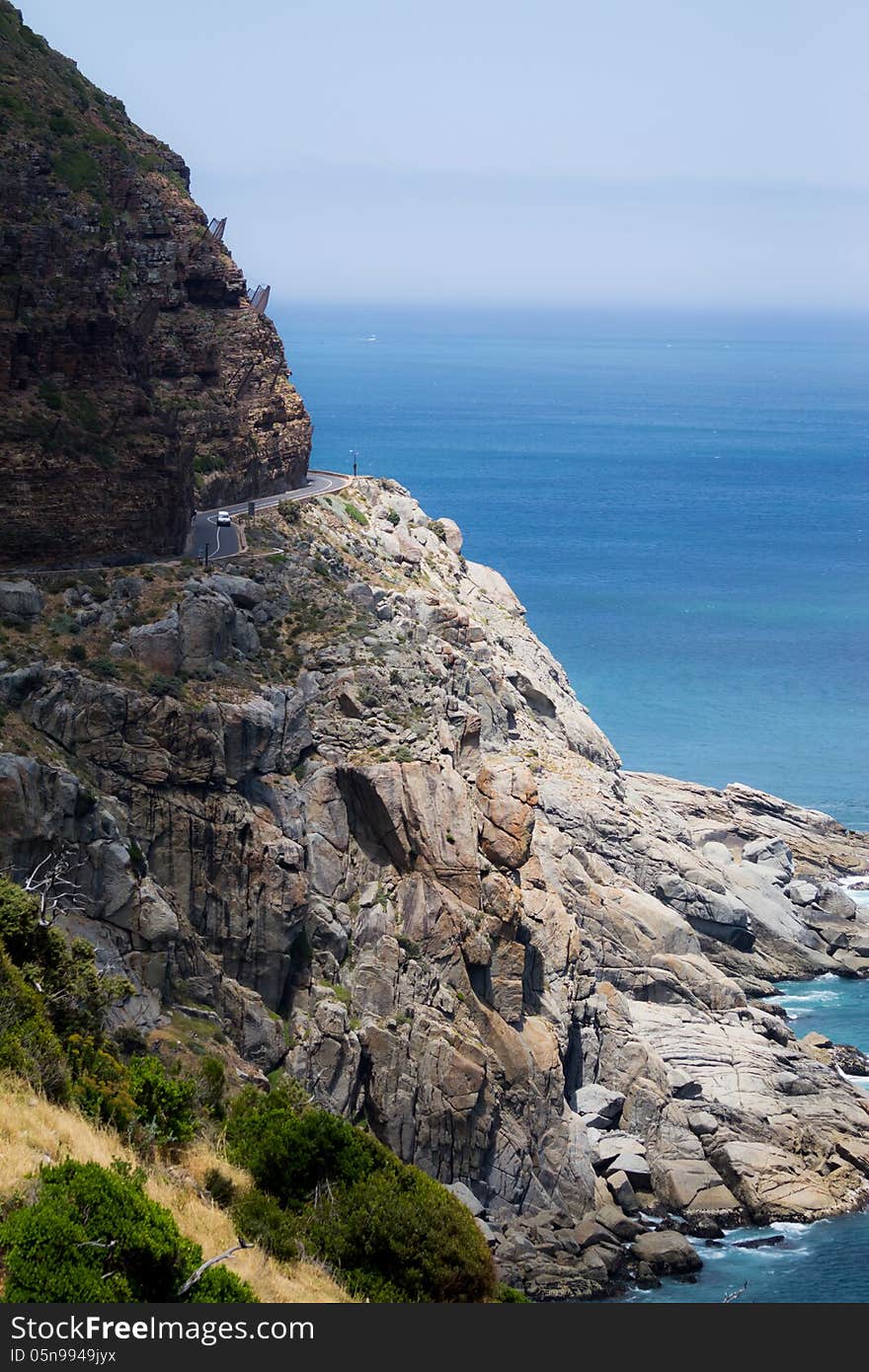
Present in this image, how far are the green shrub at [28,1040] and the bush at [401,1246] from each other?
438 cm

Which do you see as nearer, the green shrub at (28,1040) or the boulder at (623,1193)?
the green shrub at (28,1040)

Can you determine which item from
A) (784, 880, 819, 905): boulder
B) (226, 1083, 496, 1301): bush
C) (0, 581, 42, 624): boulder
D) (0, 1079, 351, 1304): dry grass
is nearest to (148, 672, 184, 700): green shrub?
(0, 581, 42, 624): boulder

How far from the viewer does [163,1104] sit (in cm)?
2728

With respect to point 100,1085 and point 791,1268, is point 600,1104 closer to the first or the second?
point 791,1268

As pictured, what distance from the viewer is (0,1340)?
16.9 metres

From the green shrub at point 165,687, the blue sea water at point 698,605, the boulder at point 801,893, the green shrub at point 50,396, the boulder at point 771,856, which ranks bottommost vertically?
the boulder at point 801,893

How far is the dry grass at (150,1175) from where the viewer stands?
21.9m

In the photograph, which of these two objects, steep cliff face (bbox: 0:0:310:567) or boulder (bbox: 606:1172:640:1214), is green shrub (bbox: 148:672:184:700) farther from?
boulder (bbox: 606:1172:640:1214)

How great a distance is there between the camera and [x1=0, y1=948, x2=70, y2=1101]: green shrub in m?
24.8

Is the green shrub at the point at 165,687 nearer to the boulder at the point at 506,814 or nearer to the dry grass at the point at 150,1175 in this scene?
the boulder at the point at 506,814

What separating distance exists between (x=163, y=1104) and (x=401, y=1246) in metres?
4.11

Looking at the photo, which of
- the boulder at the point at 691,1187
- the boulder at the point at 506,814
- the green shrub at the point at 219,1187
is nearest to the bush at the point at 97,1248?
the green shrub at the point at 219,1187

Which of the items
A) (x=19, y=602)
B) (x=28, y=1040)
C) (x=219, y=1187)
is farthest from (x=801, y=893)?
(x=28, y=1040)

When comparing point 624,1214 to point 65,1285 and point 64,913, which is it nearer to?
point 64,913
